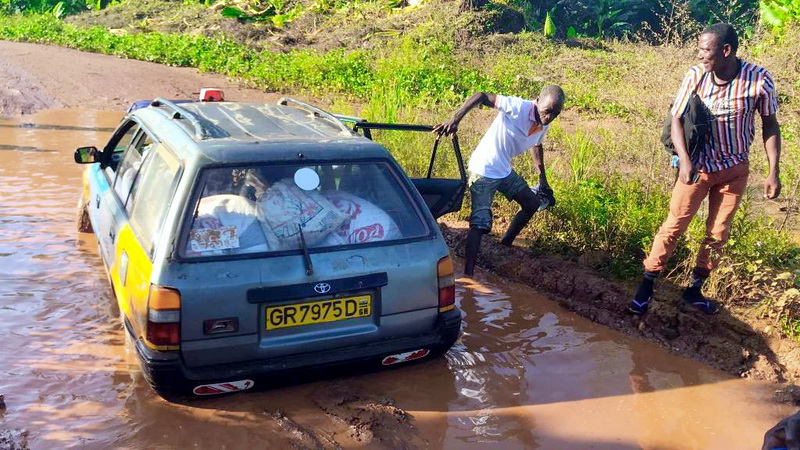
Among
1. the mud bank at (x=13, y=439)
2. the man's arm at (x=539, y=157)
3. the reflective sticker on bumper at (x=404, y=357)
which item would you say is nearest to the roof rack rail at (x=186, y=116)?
the reflective sticker on bumper at (x=404, y=357)

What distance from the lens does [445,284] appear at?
4.23 metres

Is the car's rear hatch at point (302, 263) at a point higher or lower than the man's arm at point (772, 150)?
lower

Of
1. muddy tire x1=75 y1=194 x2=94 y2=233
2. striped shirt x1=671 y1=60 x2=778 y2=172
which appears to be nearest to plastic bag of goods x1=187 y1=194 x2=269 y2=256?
striped shirt x1=671 y1=60 x2=778 y2=172

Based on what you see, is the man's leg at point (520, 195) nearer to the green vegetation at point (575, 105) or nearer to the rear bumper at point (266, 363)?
the green vegetation at point (575, 105)

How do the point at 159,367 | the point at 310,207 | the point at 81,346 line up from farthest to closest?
the point at 81,346 → the point at 310,207 → the point at 159,367

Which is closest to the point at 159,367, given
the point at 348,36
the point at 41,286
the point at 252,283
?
the point at 252,283

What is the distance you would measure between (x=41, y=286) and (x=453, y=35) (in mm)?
14417

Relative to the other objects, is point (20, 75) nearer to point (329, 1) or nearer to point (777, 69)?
point (329, 1)

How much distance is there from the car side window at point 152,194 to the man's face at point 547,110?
2882mm

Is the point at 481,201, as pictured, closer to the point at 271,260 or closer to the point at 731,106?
the point at 731,106

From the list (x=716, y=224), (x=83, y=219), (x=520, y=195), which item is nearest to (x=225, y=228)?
(x=520, y=195)

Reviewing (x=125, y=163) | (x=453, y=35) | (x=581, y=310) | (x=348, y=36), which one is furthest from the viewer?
(x=348, y=36)

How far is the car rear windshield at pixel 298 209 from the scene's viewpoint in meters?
3.87

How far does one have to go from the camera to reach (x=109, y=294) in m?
5.85
